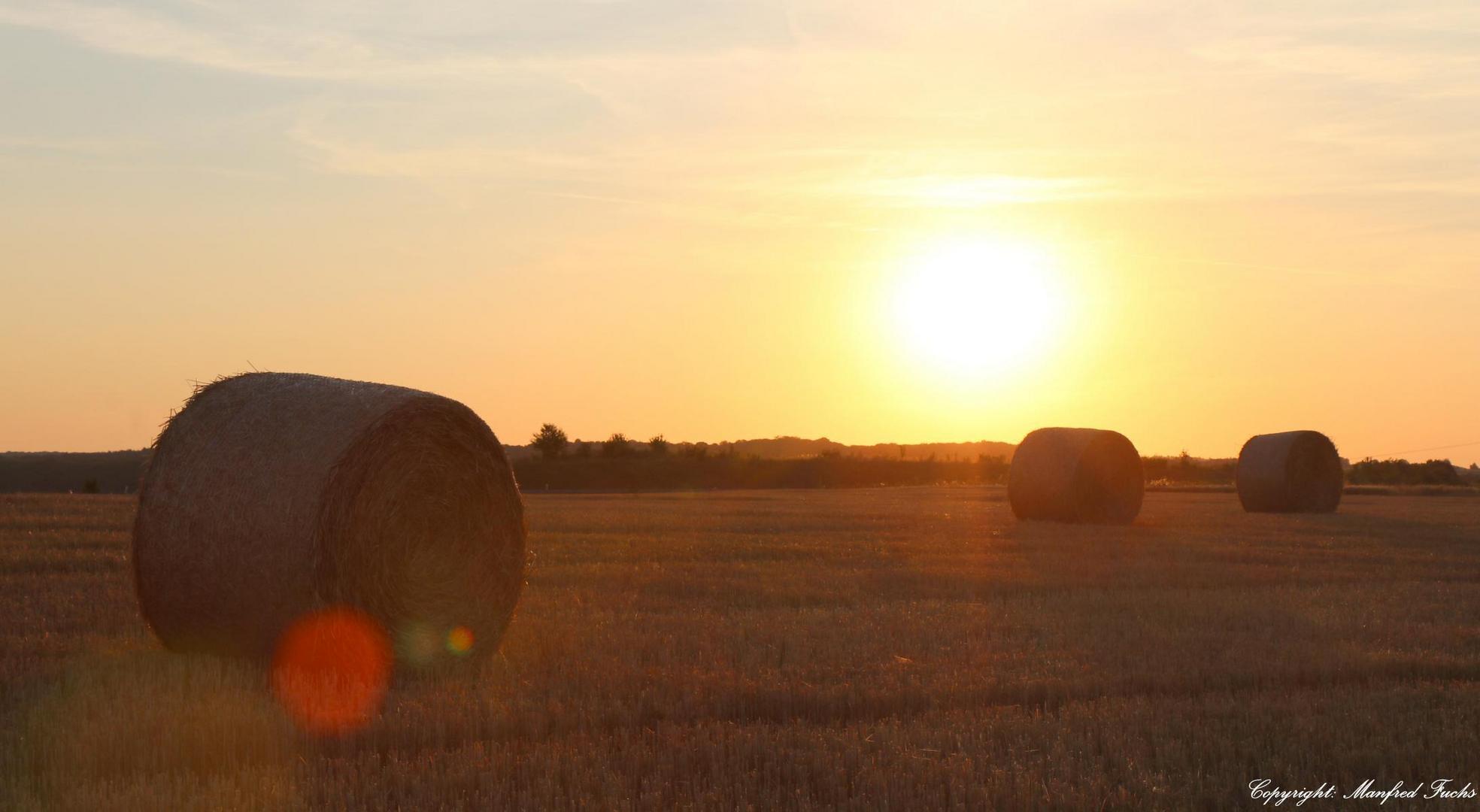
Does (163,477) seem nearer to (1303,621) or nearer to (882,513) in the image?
(1303,621)

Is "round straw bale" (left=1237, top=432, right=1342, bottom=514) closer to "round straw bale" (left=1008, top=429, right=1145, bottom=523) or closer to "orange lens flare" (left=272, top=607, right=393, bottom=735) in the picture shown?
"round straw bale" (left=1008, top=429, right=1145, bottom=523)

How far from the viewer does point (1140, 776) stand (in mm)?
6277

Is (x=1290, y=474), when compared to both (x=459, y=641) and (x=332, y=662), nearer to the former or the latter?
(x=459, y=641)

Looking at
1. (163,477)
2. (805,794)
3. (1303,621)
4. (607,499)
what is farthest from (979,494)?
(805,794)

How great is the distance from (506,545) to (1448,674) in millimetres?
6811

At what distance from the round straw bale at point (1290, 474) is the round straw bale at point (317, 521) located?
903 inches

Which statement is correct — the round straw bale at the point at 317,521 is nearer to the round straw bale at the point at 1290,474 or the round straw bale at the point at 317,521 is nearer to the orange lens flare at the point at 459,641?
the orange lens flare at the point at 459,641

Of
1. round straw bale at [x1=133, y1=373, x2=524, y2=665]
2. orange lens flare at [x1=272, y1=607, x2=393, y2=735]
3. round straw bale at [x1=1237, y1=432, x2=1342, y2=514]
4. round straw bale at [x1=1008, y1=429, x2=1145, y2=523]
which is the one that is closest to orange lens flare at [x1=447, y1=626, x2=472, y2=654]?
round straw bale at [x1=133, y1=373, x2=524, y2=665]

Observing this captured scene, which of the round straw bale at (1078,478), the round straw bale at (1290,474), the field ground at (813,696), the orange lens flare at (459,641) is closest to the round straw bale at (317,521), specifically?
the orange lens flare at (459,641)

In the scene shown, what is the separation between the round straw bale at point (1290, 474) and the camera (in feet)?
96.3

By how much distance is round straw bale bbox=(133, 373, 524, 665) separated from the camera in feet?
30.3

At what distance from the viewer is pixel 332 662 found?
9.16 meters

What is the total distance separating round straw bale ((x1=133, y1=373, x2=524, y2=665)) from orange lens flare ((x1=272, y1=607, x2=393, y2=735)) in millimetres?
91

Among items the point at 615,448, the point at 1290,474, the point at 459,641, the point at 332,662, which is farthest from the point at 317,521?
the point at 615,448
